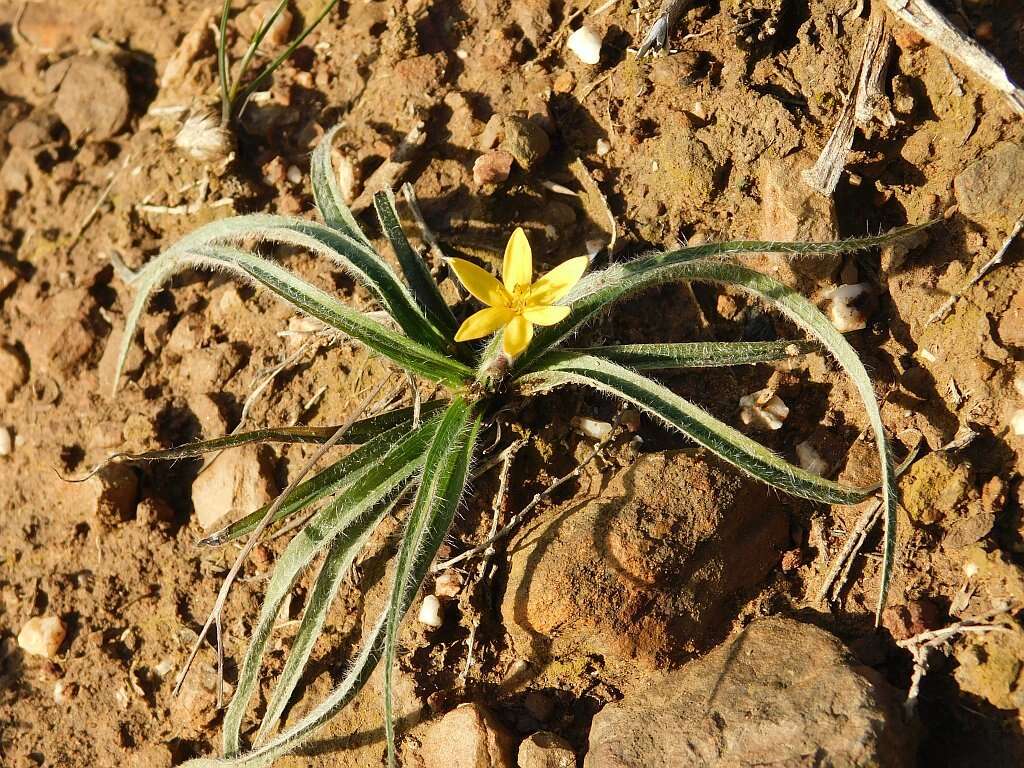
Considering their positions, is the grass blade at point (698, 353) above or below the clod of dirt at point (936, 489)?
above

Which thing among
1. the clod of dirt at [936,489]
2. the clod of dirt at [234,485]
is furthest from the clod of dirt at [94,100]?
the clod of dirt at [936,489]

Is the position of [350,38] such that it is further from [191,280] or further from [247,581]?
[247,581]

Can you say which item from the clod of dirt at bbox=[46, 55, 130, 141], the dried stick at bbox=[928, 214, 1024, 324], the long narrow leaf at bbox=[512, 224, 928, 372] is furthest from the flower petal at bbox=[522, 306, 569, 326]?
the clod of dirt at bbox=[46, 55, 130, 141]

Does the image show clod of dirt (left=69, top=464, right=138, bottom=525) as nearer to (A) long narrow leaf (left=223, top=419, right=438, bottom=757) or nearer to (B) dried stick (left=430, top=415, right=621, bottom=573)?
(A) long narrow leaf (left=223, top=419, right=438, bottom=757)

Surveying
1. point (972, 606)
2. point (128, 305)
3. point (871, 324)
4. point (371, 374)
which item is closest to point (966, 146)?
point (871, 324)

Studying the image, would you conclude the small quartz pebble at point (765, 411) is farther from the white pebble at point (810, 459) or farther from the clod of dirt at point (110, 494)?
the clod of dirt at point (110, 494)

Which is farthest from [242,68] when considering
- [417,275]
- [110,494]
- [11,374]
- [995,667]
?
[995,667]

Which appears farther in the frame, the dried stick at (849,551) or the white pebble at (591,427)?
the white pebble at (591,427)
